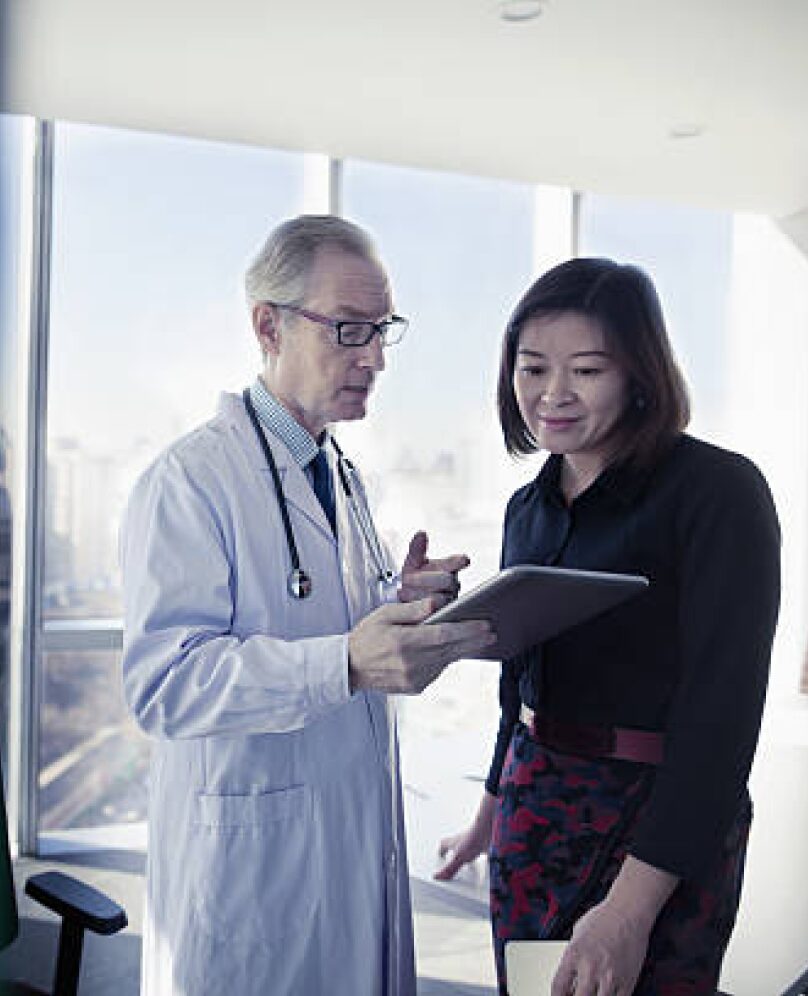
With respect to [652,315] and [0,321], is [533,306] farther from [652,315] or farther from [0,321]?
[0,321]

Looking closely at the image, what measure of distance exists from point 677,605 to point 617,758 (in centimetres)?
21

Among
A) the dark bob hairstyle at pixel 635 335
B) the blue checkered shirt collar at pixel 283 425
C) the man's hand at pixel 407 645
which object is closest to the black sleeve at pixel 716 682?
the dark bob hairstyle at pixel 635 335

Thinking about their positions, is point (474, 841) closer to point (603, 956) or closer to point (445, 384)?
point (603, 956)

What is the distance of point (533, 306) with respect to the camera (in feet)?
4.73

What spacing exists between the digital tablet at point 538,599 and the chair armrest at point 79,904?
2.47 ft

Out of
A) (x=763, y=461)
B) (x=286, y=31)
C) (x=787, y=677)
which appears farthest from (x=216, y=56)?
(x=787, y=677)

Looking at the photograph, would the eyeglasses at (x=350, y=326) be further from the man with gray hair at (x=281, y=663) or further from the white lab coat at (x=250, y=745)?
the white lab coat at (x=250, y=745)

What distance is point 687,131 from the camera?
429 cm

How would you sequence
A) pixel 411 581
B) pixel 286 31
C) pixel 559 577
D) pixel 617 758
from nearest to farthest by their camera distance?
pixel 559 577 → pixel 617 758 → pixel 411 581 → pixel 286 31

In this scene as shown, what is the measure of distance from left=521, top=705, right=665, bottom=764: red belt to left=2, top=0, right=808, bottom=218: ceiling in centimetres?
242

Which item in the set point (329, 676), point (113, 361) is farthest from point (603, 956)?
point (113, 361)

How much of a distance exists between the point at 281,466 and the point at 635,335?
0.55m

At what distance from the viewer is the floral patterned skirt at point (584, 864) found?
132 centimetres

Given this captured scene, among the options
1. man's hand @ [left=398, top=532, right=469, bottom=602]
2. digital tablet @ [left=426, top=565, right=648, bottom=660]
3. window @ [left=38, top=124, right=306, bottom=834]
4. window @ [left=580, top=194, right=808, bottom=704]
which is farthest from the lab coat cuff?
window @ [left=580, top=194, right=808, bottom=704]
